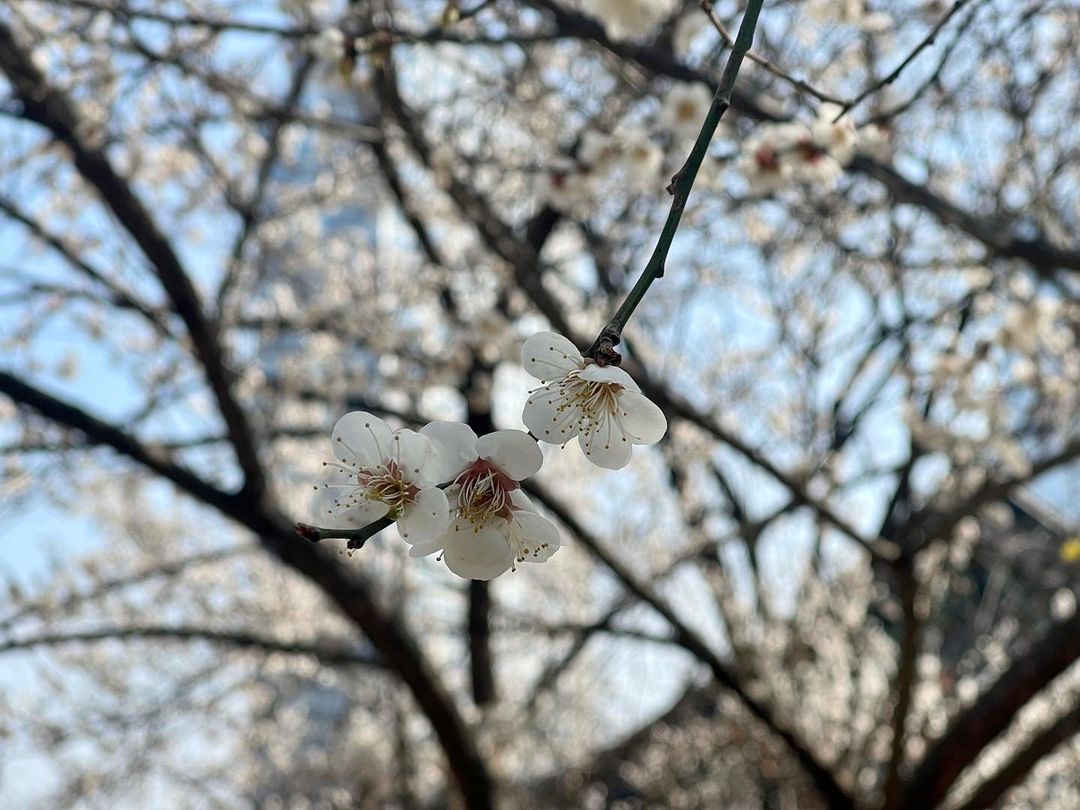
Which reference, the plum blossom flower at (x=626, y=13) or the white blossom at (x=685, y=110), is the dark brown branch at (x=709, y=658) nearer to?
the white blossom at (x=685, y=110)

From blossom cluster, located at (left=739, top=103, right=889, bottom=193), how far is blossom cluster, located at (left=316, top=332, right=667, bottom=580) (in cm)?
131

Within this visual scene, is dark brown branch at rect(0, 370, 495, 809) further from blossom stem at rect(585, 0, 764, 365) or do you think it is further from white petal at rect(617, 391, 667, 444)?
blossom stem at rect(585, 0, 764, 365)

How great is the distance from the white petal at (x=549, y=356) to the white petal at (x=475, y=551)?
0.18 meters

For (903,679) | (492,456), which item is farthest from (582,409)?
(903,679)

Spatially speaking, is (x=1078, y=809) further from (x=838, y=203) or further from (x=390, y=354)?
(x=390, y=354)

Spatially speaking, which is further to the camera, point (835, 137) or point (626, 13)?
point (626, 13)

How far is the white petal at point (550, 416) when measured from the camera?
1044mm

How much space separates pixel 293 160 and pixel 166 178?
2.47 feet

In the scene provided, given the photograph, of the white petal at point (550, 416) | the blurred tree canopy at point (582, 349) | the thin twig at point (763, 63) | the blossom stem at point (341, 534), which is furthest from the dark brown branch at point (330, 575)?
the blossom stem at point (341, 534)

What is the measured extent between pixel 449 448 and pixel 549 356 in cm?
14

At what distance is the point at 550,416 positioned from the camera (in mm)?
1069

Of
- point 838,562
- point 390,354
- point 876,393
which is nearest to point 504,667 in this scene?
point 838,562

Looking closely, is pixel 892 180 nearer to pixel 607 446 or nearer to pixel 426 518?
pixel 607 446

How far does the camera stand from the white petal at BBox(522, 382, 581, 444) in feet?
3.43
